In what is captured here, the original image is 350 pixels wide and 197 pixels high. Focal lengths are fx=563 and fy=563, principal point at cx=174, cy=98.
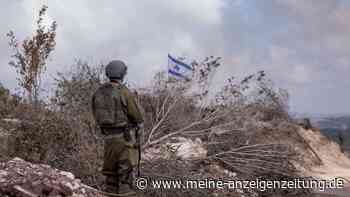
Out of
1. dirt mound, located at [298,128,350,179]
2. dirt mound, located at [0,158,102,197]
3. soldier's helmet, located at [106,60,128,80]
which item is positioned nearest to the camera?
soldier's helmet, located at [106,60,128,80]

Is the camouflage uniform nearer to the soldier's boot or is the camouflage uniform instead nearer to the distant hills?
the soldier's boot

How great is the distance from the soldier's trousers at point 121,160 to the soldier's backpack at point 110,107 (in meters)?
0.16

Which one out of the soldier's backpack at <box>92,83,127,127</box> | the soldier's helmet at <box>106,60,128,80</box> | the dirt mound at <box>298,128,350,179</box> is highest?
the soldier's helmet at <box>106,60,128,80</box>

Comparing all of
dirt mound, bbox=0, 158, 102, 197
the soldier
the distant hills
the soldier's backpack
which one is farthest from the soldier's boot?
the distant hills

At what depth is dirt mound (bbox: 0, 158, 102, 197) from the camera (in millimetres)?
6414

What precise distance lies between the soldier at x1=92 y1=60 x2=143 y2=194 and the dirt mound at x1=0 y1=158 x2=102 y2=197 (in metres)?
0.66

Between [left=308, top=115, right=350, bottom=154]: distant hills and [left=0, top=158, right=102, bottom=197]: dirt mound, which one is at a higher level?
[left=308, top=115, right=350, bottom=154]: distant hills

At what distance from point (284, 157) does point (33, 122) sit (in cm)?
452

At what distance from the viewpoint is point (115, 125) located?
6336 mm

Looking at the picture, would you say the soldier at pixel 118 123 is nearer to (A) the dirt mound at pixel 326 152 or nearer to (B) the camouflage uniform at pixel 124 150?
(B) the camouflage uniform at pixel 124 150

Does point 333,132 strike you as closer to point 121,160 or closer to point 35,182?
point 121,160

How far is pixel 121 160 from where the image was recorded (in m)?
6.36

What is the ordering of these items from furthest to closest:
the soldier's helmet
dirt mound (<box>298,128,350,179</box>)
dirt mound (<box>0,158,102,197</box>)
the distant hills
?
1. the distant hills
2. dirt mound (<box>298,128,350,179</box>)
3. dirt mound (<box>0,158,102,197</box>)
4. the soldier's helmet

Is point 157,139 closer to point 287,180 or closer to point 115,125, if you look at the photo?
point 287,180
